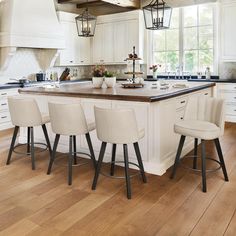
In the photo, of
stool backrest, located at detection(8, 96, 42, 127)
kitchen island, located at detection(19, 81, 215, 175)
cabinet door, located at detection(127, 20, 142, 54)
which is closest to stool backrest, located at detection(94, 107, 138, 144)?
kitchen island, located at detection(19, 81, 215, 175)

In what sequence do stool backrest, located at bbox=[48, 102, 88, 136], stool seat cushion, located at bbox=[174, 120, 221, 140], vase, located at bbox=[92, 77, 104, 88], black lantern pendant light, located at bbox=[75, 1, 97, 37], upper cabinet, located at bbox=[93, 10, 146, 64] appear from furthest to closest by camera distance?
1. upper cabinet, located at bbox=[93, 10, 146, 64]
2. black lantern pendant light, located at bbox=[75, 1, 97, 37]
3. vase, located at bbox=[92, 77, 104, 88]
4. stool backrest, located at bbox=[48, 102, 88, 136]
5. stool seat cushion, located at bbox=[174, 120, 221, 140]

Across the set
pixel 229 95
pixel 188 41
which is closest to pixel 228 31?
pixel 188 41

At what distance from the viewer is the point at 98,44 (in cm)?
841

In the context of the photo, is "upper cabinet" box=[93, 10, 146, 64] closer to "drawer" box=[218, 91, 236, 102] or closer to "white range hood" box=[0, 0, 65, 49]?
"white range hood" box=[0, 0, 65, 49]

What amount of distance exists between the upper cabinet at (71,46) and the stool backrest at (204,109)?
4657 mm

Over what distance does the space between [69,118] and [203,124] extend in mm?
1469

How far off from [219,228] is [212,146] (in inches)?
94.8

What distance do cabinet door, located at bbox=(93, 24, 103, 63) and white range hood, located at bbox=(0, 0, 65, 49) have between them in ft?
4.99

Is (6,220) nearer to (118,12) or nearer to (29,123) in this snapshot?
(29,123)

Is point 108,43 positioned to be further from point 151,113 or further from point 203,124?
point 203,124

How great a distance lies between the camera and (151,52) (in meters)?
7.96

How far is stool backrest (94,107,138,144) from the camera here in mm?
2879

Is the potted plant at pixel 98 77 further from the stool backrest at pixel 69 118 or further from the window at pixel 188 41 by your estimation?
the window at pixel 188 41

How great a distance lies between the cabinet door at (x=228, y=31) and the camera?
641 centimetres
